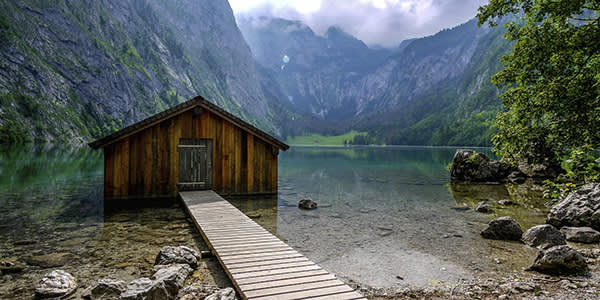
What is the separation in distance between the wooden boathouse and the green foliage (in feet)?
35.6

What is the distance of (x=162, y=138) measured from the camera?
15.2 meters

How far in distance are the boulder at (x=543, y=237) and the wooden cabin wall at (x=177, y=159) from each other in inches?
450

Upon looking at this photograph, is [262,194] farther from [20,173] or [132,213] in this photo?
[20,173]

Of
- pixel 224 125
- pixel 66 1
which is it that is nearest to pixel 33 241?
pixel 224 125

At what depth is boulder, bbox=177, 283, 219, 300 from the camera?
19.6 feet

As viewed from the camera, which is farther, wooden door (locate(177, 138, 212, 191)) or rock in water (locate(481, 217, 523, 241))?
wooden door (locate(177, 138, 212, 191))

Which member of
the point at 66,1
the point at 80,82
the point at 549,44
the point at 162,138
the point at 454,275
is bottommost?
the point at 454,275

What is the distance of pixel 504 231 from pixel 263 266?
8.36 metres

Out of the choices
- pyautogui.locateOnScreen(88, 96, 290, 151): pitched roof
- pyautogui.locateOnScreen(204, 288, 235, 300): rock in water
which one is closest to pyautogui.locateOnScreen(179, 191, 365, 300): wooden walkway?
pyautogui.locateOnScreen(204, 288, 235, 300): rock in water

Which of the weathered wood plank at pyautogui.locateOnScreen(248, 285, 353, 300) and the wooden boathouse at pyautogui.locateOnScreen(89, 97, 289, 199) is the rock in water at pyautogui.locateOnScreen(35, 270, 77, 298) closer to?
the weathered wood plank at pyautogui.locateOnScreen(248, 285, 353, 300)

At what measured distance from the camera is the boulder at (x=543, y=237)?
9.52 metres

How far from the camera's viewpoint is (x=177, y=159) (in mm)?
15484

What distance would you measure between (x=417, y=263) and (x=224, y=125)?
11.4 m

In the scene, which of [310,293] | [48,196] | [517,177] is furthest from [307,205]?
[517,177]
